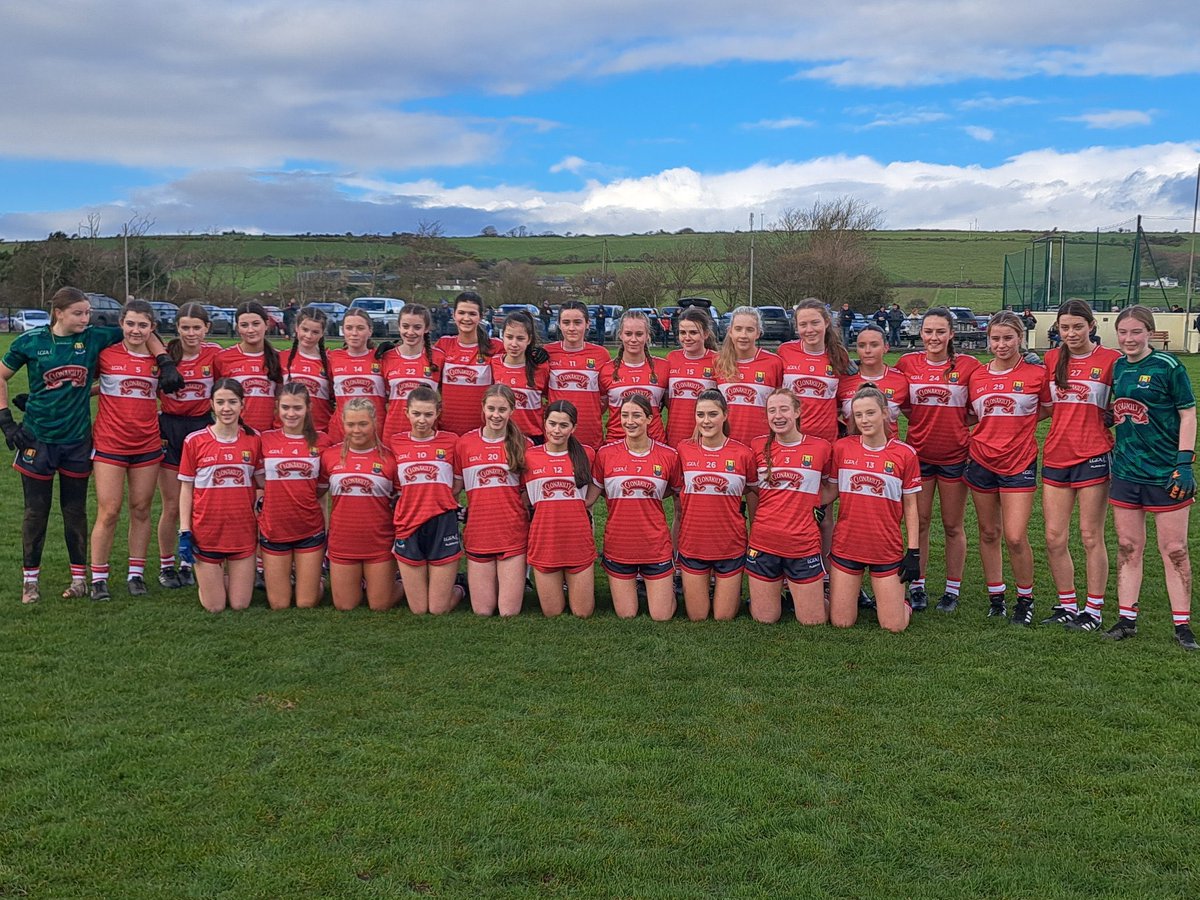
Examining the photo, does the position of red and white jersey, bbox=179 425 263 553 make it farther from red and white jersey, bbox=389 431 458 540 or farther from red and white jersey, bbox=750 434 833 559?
red and white jersey, bbox=750 434 833 559

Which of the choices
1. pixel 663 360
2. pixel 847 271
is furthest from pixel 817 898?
pixel 847 271

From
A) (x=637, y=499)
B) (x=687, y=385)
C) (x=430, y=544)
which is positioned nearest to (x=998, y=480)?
(x=687, y=385)

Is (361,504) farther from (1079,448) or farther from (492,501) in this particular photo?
(1079,448)

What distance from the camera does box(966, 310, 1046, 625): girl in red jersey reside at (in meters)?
5.96

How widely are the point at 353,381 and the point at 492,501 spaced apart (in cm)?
144

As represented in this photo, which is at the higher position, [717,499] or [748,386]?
[748,386]

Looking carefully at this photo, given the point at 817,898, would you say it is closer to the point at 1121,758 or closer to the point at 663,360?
the point at 1121,758

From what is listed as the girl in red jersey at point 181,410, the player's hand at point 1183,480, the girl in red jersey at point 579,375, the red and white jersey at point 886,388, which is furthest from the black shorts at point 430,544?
the player's hand at point 1183,480

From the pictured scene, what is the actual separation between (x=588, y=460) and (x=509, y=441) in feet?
1.64

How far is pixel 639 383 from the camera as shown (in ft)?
21.9

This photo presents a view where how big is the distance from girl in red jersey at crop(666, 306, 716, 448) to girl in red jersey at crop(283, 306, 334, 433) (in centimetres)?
238

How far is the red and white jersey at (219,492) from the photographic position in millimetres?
6113

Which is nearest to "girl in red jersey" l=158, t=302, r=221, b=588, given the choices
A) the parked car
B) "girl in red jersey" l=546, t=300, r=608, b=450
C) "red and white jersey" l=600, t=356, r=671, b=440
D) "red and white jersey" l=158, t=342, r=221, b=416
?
"red and white jersey" l=158, t=342, r=221, b=416

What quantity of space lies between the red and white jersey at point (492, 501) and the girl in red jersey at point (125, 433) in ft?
6.83
